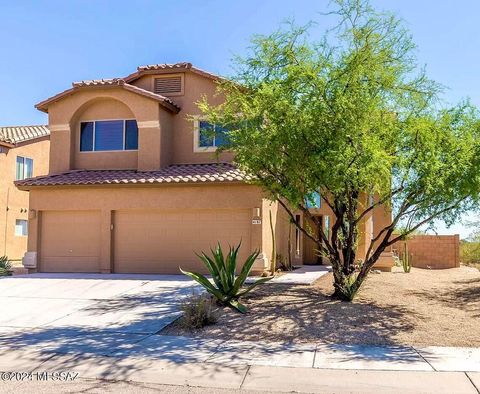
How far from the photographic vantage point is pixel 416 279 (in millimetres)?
16688

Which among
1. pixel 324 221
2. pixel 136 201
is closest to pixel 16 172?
pixel 136 201

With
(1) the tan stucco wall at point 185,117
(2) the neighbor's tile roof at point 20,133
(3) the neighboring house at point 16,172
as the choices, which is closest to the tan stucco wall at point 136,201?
(1) the tan stucco wall at point 185,117

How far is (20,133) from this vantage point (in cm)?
2922

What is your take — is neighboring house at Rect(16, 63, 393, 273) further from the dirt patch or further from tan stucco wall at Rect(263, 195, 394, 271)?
the dirt patch

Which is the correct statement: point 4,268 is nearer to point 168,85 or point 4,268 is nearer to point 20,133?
point 168,85

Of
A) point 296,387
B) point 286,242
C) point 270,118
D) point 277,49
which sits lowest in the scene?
point 296,387

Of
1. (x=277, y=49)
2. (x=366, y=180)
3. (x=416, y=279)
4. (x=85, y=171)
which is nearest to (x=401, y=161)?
(x=366, y=180)

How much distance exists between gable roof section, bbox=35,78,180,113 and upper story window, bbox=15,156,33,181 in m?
8.03

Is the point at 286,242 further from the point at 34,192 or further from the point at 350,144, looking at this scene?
the point at 350,144

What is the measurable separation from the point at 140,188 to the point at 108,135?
335cm

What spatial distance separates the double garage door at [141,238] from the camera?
59.2ft

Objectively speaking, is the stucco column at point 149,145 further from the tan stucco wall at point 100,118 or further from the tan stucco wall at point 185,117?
the tan stucco wall at point 185,117

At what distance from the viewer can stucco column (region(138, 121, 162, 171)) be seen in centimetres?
1945

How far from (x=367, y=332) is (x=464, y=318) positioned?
2.49 m
